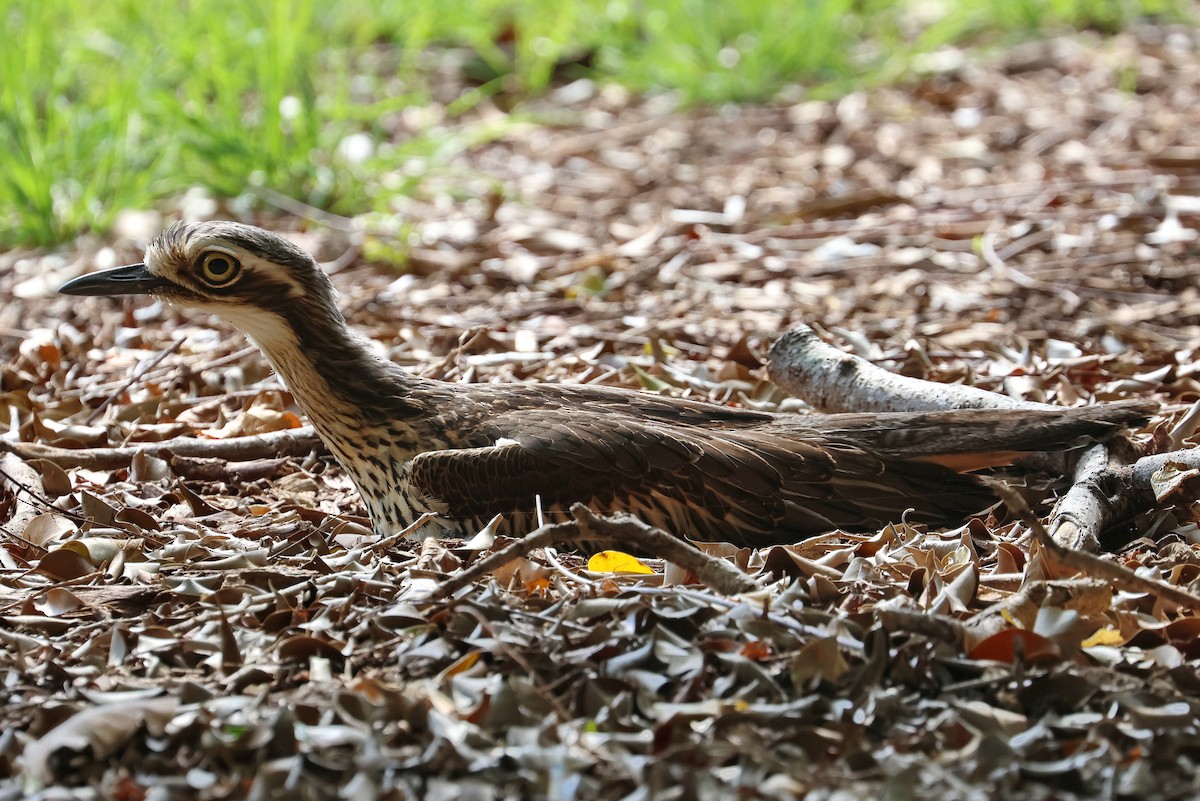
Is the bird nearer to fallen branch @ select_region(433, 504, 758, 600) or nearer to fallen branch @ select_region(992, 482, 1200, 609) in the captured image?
fallen branch @ select_region(433, 504, 758, 600)

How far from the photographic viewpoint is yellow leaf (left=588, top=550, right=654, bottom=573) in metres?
2.86

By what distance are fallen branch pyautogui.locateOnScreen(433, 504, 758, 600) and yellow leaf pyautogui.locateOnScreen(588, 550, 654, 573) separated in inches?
10.6

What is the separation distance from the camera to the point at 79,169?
5.95 m

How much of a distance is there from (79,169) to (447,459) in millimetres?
3528

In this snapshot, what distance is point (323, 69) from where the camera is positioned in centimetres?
791

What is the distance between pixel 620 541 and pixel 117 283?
5.12 ft

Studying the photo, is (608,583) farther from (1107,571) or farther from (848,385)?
(848,385)

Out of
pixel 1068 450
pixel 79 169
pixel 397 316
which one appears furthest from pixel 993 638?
pixel 79 169

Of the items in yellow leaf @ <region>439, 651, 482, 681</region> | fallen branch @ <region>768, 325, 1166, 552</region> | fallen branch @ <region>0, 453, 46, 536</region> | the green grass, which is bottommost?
fallen branch @ <region>768, 325, 1166, 552</region>

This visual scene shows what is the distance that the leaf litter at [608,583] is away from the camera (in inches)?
86.2

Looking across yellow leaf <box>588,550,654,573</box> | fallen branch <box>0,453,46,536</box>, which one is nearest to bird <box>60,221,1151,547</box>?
yellow leaf <box>588,550,654,573</box>

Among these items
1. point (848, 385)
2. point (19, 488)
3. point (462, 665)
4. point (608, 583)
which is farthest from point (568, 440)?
point (19, 488)

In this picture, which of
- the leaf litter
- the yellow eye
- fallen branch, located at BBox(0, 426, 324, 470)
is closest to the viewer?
the leaf litter

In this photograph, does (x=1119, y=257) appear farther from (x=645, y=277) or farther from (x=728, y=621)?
(x=728, y=621)
